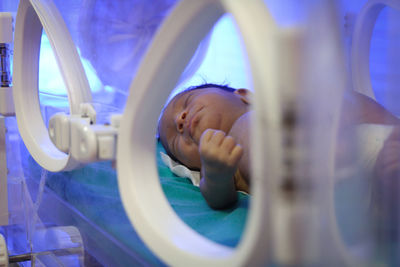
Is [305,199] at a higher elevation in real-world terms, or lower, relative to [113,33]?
lower

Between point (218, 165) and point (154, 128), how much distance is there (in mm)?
205

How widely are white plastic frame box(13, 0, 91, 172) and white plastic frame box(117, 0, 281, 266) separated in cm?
25

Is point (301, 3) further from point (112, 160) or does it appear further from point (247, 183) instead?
point (247, 183)

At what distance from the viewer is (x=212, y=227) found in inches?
33.2

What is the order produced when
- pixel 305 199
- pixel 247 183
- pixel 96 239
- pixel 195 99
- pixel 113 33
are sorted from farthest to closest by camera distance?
pixel 195 99, pixel 247 183, pixel 96 239, pixel 113 33, pixel 305 199

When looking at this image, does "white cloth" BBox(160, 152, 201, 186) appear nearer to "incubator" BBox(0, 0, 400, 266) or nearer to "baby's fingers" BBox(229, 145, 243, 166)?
"incubator" BBox(0, 0, 400, 266)

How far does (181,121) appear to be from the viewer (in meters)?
1.30

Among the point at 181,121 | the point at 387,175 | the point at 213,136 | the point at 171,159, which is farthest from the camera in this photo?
the point at 171,159

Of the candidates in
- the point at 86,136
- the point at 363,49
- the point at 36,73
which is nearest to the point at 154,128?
the point at 86,136

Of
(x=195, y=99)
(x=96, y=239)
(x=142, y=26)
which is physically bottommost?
(x=96, y=239)

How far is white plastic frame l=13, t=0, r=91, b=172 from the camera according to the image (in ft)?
2.98

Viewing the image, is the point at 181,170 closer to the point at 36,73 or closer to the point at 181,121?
the point at 181,121

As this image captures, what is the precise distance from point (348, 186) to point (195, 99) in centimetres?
90

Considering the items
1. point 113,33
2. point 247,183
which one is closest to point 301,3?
point 113,33
